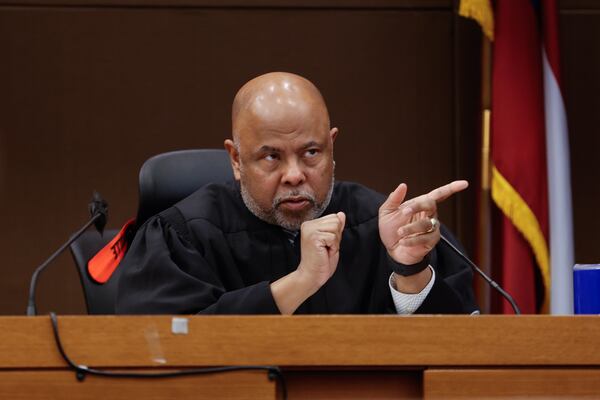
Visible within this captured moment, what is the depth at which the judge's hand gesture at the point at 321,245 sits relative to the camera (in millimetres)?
2162

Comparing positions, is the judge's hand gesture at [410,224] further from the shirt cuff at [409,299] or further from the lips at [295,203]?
the lips at [295,203]

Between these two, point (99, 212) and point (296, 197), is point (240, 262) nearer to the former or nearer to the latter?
point (296, 197)

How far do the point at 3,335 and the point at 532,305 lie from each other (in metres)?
2.85

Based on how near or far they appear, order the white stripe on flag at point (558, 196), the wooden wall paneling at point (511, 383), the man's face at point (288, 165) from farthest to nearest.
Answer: the white stripe on flag at point (558, 196), the man's face at point (288, 165), the wooden wall paneling at point (511, 383)

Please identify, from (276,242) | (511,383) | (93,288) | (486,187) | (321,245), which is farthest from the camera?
(486,187)

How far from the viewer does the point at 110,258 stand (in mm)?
2941

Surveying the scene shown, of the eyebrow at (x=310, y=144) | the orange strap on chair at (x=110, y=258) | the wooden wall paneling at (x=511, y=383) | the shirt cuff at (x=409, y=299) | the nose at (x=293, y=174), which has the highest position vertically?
the eyebrow at (x=310, y=144)

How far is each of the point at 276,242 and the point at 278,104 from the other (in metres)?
0.39

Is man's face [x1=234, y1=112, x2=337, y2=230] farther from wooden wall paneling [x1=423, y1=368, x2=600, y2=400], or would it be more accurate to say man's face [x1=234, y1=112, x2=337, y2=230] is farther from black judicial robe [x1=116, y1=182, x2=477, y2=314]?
wooden wall paneling [x1=423, y1=368, x2=600, y2=400]

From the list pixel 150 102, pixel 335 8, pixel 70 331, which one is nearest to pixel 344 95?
pixel 335 8

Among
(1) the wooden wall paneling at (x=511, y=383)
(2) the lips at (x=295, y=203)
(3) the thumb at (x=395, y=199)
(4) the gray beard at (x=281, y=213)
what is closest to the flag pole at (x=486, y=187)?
(4) the gray beard at (x=281, y=213)

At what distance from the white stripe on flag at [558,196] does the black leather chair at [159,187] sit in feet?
5.56

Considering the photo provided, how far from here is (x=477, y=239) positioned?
4375mm

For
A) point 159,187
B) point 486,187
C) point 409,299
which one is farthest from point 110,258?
point 486,187
